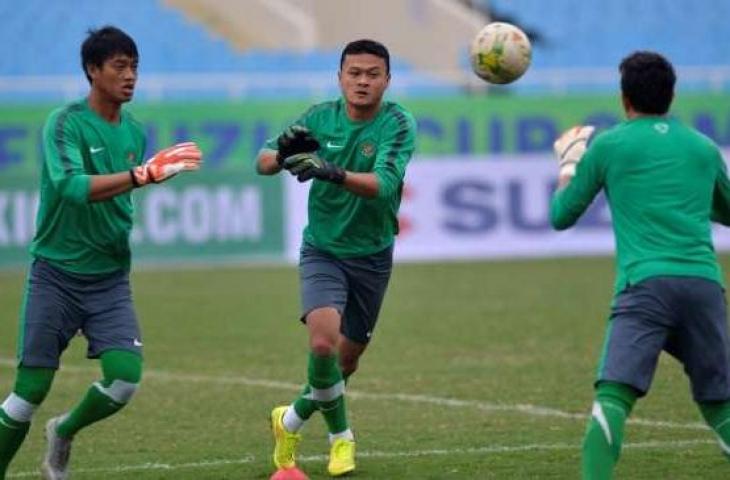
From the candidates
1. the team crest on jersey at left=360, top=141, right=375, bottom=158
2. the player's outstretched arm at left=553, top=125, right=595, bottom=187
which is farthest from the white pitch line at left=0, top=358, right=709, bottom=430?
the player's outstretched arm at left=553, top=125, right=595, bottom=187

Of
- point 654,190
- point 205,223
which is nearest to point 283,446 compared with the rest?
point 654,190

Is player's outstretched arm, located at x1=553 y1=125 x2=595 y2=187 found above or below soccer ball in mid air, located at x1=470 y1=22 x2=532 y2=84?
below

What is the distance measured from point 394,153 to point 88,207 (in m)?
1.63

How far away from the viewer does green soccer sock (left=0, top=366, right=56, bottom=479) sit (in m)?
8.56

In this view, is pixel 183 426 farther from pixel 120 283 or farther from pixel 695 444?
pixel 695 444

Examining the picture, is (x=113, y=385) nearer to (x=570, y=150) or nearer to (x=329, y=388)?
(x=329, y=388)

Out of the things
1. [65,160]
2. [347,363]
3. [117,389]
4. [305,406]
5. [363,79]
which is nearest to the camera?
[65,160]

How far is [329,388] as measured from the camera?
9.20 metres

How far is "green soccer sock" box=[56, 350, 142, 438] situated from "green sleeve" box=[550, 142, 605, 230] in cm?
245

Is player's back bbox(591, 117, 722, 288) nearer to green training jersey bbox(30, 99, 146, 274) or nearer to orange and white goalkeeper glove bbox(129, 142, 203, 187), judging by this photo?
orange and white goalkeeper glove bbox(129, 142, 203, 187)

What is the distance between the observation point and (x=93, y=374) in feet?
46.1

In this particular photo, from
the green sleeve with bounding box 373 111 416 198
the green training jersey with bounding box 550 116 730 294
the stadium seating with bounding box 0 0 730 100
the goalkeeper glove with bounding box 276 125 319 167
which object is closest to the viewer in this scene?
the green training jersey with bounding box 550 116 730 294

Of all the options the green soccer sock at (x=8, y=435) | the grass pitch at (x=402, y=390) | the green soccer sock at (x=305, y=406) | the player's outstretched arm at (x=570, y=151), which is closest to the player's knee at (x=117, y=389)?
the green soccer sock at (x=8, y=435)

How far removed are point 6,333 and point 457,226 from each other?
949 centimetres
